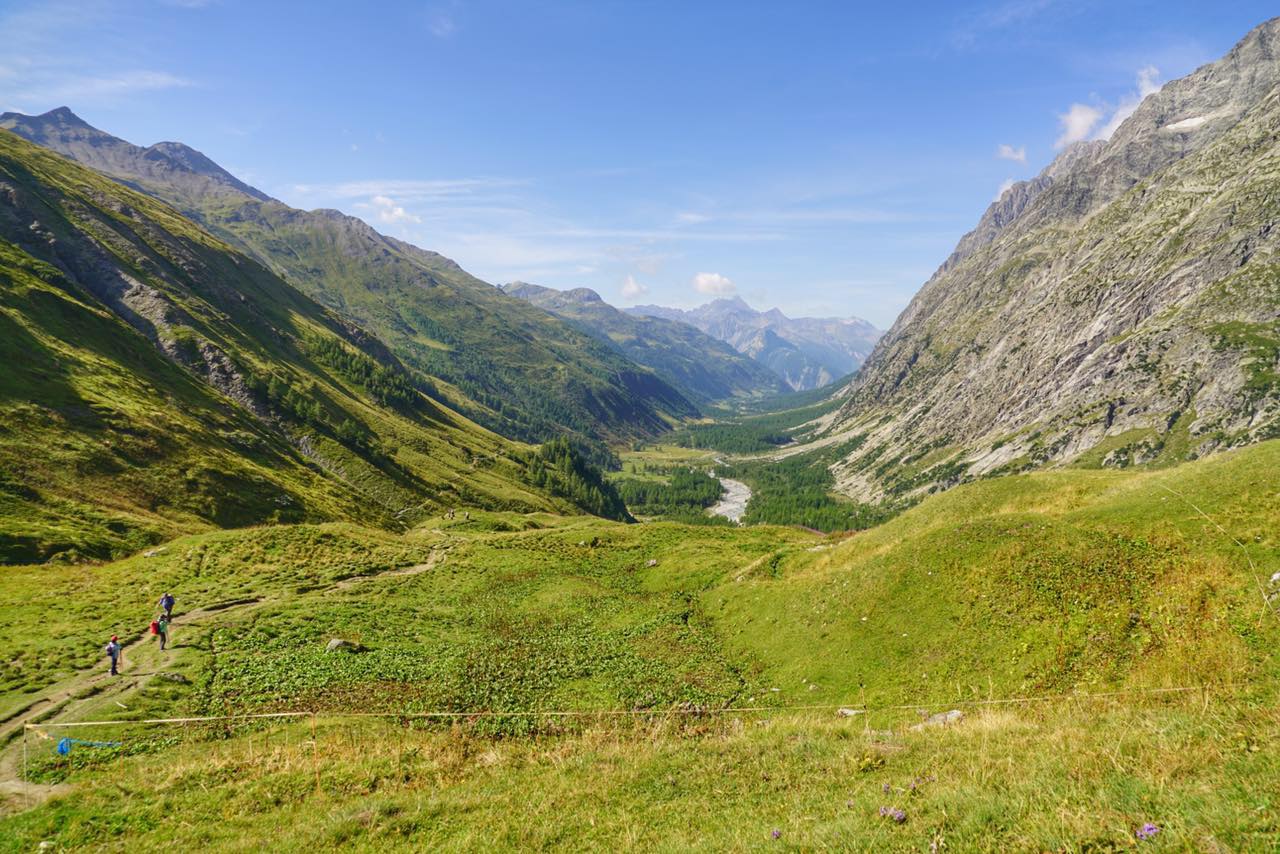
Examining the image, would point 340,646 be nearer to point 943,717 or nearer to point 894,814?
point 943,717

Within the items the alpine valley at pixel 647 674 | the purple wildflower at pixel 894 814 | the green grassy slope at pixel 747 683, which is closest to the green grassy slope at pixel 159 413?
the alpine valley at pixel 647 674

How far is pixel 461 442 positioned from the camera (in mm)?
185250

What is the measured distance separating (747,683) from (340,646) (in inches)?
969

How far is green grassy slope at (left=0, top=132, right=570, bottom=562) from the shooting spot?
62.9 meters

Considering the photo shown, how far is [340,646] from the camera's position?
33.5 m

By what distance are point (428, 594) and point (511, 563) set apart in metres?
10.4

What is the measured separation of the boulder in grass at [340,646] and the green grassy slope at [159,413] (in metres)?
33.6

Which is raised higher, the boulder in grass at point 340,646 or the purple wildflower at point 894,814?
the purple wildflower at point 894,814

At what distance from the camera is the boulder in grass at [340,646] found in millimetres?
33188

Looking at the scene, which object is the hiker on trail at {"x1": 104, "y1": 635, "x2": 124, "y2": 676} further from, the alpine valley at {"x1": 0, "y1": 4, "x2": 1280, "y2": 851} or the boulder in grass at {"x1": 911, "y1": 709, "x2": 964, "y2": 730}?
the boulder in grass at {"x1": 911, "y1": 709, "x2": 964, "y2": 730}

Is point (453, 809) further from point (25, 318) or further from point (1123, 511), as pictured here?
point (25, 318)

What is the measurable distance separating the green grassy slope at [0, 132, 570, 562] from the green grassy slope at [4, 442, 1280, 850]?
78.0 ft

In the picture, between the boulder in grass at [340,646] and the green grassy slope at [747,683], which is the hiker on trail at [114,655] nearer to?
the green grassy slope at [747,683]

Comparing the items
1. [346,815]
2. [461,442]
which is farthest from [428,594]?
[461,442]
